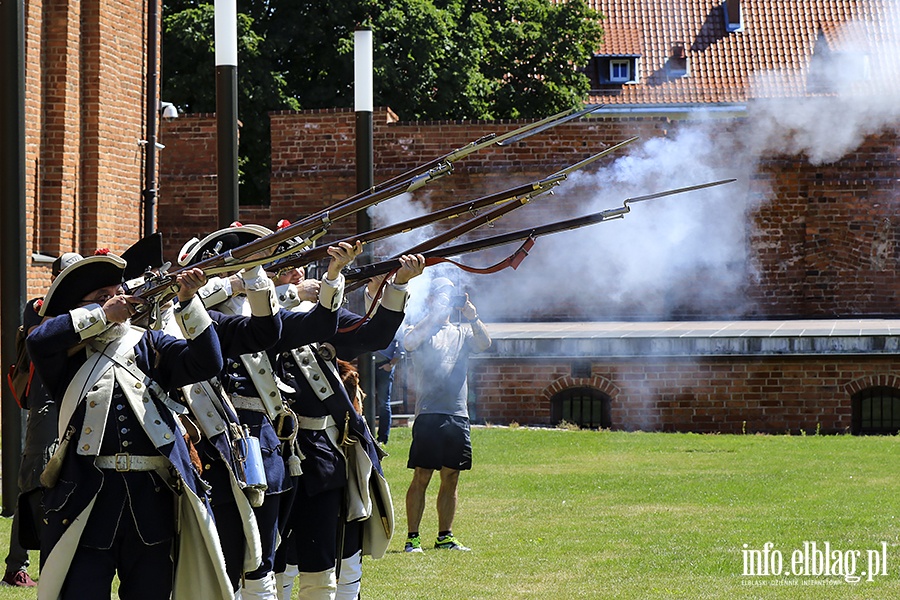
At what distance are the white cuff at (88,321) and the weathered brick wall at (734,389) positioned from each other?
12.2m

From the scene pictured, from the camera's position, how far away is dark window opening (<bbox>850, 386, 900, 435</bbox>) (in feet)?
54.5

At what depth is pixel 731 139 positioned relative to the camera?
20.4m

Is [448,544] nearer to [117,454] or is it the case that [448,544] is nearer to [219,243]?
[219,243]

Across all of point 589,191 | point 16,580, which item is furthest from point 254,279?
point 589,191

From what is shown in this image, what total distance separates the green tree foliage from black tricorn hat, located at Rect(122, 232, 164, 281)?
65.9 ft

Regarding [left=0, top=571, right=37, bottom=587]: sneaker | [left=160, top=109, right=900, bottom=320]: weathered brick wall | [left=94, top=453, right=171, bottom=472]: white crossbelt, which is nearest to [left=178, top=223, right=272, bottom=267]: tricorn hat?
[left=94, top=453, right=171, bottom=472]: white crossbelt

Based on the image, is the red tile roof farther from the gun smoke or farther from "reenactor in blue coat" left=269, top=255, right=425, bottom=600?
"reenactor in blue coat" left=269, top=255, right=425, bottom=600

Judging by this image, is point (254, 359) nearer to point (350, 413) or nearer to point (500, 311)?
point (350, 413)

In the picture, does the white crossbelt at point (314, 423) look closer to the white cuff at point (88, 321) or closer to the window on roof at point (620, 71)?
the white cuff at point (88, 321)

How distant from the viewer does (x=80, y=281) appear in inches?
201

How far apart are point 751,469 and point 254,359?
764 cm

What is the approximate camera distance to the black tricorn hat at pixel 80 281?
5.08 metres

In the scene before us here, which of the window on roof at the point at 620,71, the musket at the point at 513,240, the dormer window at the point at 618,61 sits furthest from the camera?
the window on roof at the point at 620,71

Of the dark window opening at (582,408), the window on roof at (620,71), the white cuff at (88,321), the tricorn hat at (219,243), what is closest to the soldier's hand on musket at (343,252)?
the tricorn hat at (219,243)
